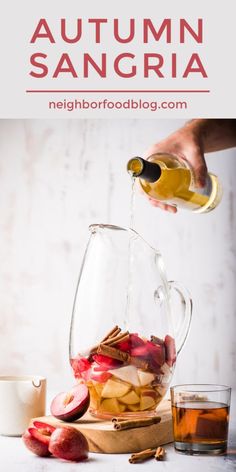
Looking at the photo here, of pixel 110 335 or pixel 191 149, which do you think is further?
pixel 191 149

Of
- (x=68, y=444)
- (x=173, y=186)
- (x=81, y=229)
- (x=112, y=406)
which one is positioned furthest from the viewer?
(x=81, y=229)

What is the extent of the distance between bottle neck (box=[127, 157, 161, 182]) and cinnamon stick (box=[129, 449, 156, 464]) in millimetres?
474

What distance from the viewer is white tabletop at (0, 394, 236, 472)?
0.98 meters

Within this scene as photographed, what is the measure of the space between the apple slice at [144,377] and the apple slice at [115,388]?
0.8 inches

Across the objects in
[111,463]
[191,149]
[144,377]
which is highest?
[191,149]

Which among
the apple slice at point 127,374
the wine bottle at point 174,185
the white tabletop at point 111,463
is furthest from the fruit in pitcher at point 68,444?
the wine bottle at point 174,185

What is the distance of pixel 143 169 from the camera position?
49.6 inches

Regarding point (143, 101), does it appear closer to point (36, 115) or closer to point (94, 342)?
point (36, 115)

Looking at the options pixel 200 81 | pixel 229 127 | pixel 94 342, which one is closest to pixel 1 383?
pixel 94 342

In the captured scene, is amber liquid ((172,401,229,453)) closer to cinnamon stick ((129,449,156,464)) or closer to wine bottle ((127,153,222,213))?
cinnamon stick ((129,449,156,464))

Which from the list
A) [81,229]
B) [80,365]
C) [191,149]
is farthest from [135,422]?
[81,229]

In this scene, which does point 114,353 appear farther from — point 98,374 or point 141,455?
point 141,455

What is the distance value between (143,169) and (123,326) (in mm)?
291

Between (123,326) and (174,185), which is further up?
(174,185)
